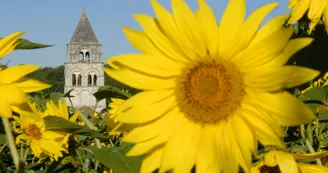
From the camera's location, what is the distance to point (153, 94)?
1.03 metres

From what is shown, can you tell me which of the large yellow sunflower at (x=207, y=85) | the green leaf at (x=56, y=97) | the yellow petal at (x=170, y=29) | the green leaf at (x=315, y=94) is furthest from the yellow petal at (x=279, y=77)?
the green leaf at (x=56, y=97)

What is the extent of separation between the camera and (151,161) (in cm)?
100

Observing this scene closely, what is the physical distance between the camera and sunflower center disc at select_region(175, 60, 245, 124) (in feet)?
3.35

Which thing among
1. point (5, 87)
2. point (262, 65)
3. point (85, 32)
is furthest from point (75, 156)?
point (85, 32)

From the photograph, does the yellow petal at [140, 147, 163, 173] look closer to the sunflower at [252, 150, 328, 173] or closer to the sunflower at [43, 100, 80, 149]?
the sunflower at [252, 150, 328, 173]

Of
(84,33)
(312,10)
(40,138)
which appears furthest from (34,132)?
(84,33)

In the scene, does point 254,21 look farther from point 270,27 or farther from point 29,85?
point 29,85

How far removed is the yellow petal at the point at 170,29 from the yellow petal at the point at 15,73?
0.23 metres

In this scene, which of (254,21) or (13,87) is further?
(13,87)

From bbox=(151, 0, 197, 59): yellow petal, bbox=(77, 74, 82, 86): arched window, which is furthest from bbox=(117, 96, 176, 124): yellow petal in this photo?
bbox=(77, 74, 82, 86): arched window

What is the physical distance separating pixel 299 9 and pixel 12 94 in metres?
0.50

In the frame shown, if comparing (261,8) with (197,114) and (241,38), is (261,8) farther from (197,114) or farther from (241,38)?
(197,114)

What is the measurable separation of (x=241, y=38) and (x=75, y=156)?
175 cm

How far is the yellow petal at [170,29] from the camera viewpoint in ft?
3.08
